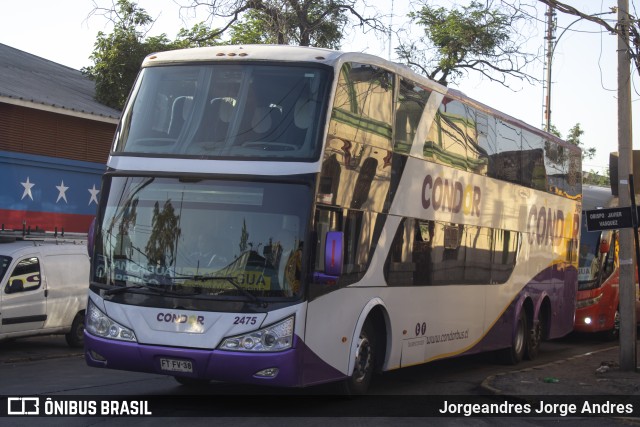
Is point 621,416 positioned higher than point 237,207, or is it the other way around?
point 237,207

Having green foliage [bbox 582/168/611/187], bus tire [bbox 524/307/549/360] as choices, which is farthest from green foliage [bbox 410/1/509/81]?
green foliage [bbox 582/168/611/187]

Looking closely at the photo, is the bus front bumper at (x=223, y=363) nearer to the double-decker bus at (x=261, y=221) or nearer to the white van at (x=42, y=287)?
the double-decker bus at (x=261, y=221)

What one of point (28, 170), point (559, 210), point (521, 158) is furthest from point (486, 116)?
point (28, 170)

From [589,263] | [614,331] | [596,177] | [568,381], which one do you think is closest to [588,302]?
[589,263]

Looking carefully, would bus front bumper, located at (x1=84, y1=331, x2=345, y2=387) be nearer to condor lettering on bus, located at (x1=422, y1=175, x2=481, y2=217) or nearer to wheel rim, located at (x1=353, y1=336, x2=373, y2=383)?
wheel rim, located at (x1=353, y1=336, x2=373, y2=383)

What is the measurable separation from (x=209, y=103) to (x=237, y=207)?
4.32ft

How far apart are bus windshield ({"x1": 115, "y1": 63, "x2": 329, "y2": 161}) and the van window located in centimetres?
661

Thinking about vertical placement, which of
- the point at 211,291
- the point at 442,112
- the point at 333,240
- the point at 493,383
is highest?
the point at 442,112

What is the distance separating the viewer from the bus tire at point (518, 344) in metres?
17.1

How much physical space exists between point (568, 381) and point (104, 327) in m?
7.08

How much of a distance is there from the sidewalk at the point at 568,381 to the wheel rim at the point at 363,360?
2125mm

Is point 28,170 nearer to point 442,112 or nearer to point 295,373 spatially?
point 442,112

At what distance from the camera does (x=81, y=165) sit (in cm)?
2445

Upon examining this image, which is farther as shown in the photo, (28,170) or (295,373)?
(28,170)
